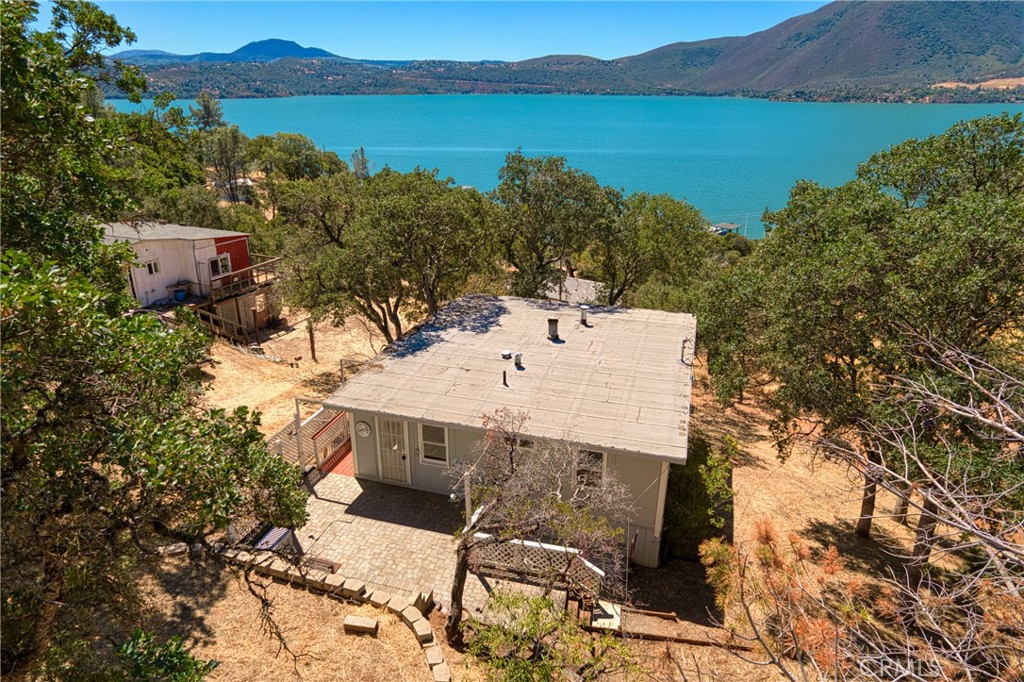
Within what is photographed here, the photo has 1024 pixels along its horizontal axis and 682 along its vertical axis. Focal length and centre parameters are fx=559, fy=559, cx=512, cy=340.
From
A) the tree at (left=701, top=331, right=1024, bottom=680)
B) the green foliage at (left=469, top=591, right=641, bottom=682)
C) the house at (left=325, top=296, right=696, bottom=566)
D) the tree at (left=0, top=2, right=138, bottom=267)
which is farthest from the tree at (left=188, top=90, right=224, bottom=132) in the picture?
the tree at (left=701, top=331, right=1024, bottom=680)

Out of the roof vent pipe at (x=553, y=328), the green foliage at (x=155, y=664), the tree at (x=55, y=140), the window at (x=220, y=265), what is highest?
the tree at (x=55, y=140)

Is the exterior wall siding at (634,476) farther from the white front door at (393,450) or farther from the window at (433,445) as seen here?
the white front door at (393,450)

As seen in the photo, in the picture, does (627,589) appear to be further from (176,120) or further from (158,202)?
(158,202)

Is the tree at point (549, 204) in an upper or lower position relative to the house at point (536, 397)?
upper

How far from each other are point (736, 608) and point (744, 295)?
8.06 metres

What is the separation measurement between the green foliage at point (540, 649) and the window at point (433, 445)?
212 inches

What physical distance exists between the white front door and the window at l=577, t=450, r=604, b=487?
4.47 meters

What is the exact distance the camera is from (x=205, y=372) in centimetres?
2169

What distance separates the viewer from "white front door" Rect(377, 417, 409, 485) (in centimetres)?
1410

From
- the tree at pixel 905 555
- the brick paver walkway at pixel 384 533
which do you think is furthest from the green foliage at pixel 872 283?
the brick paver walkway at pixel 384 533

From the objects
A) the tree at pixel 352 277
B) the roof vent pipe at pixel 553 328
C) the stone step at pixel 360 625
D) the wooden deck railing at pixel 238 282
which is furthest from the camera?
the wooden deck railing at pixel 238 282

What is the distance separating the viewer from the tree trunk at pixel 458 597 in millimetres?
8867

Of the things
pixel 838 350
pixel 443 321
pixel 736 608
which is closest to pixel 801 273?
pixel 838 350

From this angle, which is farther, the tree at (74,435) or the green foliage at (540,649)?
the green foliage at (540,649)
